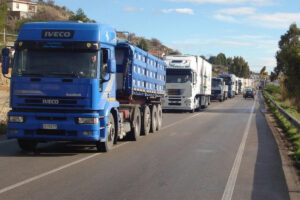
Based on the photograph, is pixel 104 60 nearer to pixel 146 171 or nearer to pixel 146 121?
pixel 146 171

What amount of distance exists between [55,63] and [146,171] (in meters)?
3.58

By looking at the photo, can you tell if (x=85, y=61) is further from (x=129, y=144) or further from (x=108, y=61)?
(x=129, y=144)

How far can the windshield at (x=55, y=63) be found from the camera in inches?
483

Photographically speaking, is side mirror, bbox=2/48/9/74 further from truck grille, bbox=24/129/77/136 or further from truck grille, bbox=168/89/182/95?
truck grille, bbox=168/89/182/95

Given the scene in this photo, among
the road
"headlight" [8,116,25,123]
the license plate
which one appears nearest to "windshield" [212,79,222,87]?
the road

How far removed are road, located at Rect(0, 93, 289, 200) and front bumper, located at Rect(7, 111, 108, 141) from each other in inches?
20.3

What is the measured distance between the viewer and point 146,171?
10.7 metres

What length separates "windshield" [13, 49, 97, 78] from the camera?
12258 mm

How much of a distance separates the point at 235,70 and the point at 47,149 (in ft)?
573

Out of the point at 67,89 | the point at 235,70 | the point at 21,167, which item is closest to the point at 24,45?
the point at 67,89

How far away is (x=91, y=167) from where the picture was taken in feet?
36.1

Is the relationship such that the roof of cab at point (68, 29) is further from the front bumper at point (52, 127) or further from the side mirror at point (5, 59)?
the front bumper at point (52, 127)

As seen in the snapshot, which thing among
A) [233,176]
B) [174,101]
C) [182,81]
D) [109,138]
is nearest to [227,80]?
[174,101]

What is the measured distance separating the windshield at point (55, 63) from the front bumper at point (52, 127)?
0.96 metres
